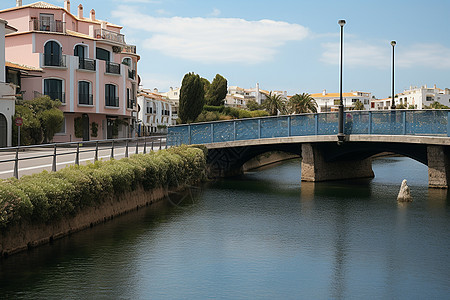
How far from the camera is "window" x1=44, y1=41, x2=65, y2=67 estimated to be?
5391 centimetres

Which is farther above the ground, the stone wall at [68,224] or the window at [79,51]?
the window at [79,51]

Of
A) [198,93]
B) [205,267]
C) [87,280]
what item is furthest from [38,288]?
[198,93]

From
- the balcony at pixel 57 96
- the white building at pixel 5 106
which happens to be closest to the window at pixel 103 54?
the balcony at pixel 57 96

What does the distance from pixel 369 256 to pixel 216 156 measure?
84.8 ft

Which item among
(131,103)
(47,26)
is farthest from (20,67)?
(131,103)

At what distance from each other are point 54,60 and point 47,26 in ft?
11.6

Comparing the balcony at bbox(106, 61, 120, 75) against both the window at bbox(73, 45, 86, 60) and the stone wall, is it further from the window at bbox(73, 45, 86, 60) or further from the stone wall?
the stone wall

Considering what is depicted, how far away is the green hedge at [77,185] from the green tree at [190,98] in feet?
148

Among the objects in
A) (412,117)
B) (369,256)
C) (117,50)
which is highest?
(117,50)

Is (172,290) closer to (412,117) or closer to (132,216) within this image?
(132,216)

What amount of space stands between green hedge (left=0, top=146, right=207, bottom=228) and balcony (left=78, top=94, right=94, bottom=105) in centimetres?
2920

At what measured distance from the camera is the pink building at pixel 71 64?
176ft

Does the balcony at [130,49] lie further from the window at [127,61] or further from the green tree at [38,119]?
the green tree at [38,119]

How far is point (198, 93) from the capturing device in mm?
74562
